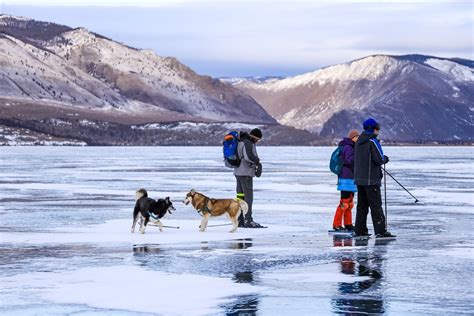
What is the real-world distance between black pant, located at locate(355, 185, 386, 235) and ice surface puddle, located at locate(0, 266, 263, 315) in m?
5.60

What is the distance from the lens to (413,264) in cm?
1410

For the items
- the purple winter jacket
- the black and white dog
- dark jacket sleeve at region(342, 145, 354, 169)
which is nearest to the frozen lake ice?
the black and white dog

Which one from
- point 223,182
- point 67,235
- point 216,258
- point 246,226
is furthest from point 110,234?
point 223,182

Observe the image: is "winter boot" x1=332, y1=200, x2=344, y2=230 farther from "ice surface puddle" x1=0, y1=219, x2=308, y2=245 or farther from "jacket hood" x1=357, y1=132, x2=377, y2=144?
"jacket hood" x1=357, y1=132, x2=377, y2=144

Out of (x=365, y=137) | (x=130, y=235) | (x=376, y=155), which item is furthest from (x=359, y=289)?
(x=130, y=235)

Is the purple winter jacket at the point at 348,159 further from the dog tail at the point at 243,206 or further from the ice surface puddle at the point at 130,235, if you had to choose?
the dog tail at the point at 243,206

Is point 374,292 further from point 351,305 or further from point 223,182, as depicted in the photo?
point 223,182

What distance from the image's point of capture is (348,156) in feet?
61.3

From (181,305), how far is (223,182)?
30.8 meters

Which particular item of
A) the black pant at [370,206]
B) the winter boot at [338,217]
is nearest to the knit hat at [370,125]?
the black pant at [370,206]

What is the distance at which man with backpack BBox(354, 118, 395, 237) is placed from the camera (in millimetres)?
17438

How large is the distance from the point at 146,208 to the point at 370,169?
452cm

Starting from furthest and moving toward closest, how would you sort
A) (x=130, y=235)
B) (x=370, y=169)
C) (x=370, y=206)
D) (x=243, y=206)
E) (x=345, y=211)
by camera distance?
(x=345, y=211)
(x=243, y=206)
(x=130, y=235)
(x=370, y=206)
(x=370, y=169)

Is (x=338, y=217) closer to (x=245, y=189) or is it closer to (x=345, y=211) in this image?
(x=345, y=211)
